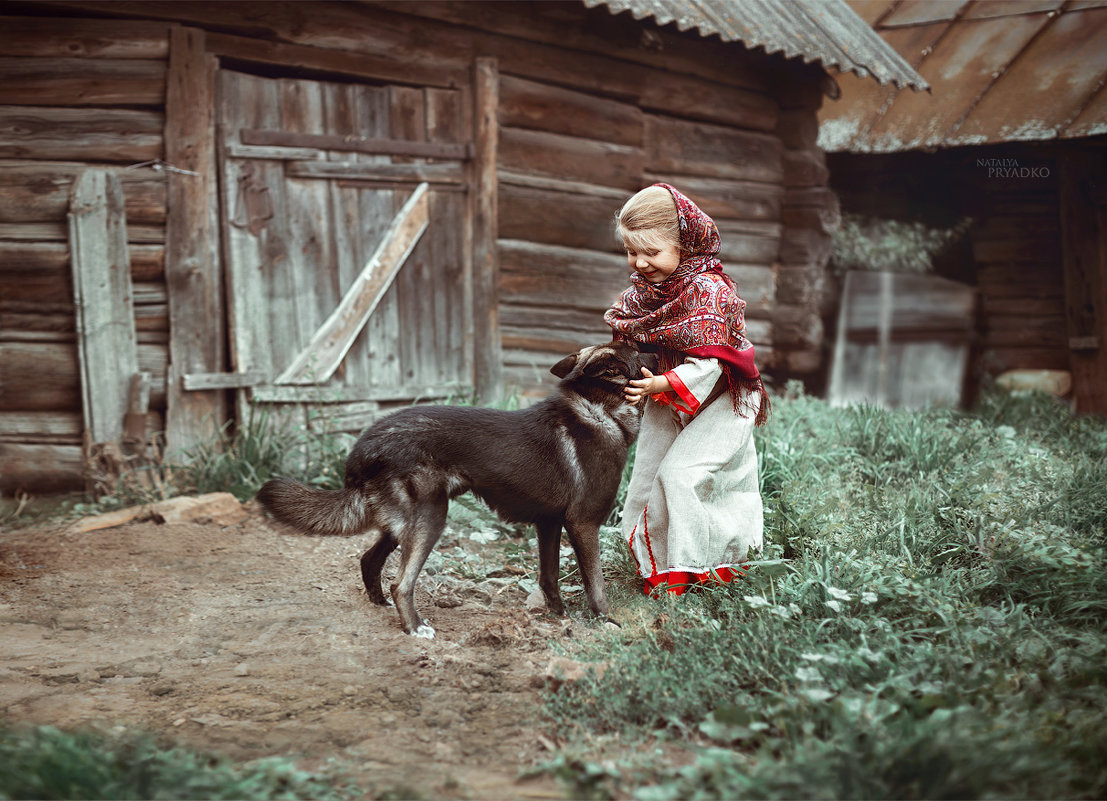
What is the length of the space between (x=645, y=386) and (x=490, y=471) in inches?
27.5

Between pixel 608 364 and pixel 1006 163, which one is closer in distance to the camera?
pixel 608 364

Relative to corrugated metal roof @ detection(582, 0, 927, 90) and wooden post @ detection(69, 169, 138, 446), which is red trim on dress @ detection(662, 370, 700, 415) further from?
wooden post @ detection(69, 169, 138, 446)

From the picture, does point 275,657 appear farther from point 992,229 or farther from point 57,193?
point 992,229

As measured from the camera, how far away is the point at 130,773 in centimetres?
203

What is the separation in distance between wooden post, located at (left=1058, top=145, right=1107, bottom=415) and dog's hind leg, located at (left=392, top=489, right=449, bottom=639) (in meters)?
7.60

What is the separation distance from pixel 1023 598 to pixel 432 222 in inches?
182

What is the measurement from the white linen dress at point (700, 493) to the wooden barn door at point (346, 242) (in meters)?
Answer: 3.04

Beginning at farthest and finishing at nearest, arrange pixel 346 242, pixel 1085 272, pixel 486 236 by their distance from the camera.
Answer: pixel 1085 272 < pixel 486 236 < pixel 346 242

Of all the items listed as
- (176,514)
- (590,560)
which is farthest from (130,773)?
(176,514)

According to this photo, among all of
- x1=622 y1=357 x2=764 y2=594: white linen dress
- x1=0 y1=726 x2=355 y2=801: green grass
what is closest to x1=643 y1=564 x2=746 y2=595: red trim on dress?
x1=622 y1=357 x2=764 y2=594: white linen dress

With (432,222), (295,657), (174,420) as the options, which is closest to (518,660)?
(295,657)

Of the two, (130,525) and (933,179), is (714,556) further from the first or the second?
(933,179)

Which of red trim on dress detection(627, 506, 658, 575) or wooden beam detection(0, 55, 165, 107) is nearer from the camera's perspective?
red trim on dress detection(627, 506, 658, 575)

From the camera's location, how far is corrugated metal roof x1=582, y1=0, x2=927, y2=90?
20.9 ft
